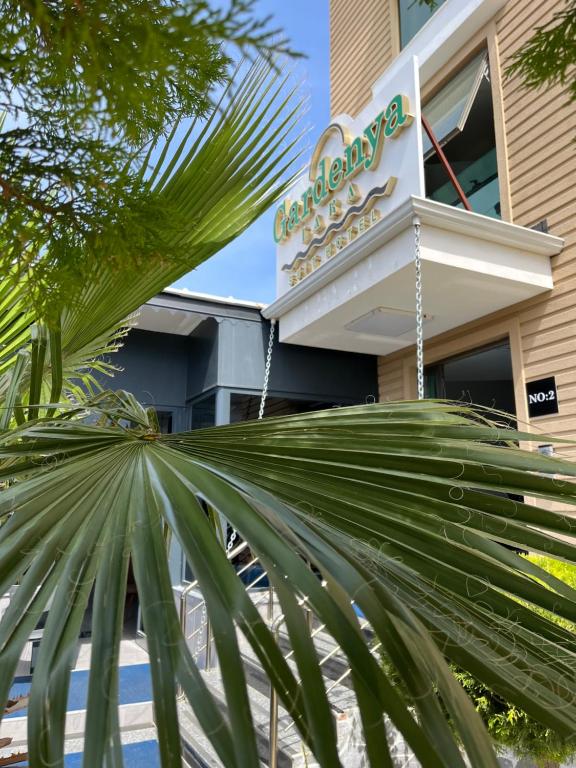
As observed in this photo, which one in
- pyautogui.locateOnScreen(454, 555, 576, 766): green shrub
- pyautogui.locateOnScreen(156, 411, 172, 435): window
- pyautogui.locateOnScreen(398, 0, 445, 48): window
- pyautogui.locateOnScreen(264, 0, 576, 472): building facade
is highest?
pyautogui.locateOnScreen(398, 0, 445, 48): window

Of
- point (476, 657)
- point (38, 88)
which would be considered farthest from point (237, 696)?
point (38, 88)

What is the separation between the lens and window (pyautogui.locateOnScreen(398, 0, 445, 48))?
6.76 m

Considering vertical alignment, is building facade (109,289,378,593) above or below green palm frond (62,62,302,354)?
above

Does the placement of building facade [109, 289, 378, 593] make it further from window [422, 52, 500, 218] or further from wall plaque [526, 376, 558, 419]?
wall plaque [526, 376, 558, 419]

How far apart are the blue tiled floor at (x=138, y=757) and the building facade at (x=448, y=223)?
3759 mm

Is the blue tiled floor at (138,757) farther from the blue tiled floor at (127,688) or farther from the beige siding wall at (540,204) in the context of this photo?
the beige siding wall at (540,204)

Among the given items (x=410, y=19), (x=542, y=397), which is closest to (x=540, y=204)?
(x=542, y=397)

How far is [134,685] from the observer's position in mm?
4887

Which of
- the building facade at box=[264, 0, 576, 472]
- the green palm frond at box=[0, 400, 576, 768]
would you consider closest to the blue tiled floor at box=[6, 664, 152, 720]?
the building facade at box=[264, 0, 576, 472]

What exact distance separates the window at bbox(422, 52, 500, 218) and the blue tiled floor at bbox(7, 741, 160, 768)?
5591mm

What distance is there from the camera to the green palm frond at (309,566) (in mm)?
477

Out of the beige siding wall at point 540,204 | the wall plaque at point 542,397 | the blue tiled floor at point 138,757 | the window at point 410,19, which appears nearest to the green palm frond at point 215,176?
the blue tiled floor at point 138,757

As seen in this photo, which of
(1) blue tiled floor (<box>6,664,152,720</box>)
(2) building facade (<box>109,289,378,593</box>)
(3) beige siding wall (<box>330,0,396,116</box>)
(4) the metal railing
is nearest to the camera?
(4) the metal railing

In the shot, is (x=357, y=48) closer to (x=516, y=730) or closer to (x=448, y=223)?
(x=448, y=223)
